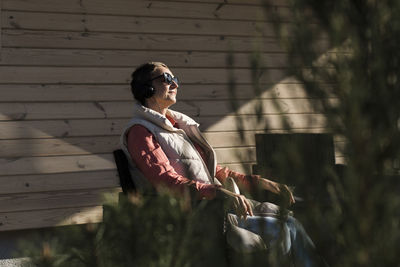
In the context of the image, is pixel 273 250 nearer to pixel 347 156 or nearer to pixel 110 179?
pixel 347 156

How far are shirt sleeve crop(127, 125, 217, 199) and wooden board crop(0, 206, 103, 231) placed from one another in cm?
191

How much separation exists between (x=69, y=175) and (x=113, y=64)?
3.71 feet

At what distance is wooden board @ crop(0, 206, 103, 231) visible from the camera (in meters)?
4.54

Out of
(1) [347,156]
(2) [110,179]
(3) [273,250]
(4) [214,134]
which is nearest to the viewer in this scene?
(1) [347,156]

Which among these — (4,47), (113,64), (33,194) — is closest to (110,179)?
(33,194)

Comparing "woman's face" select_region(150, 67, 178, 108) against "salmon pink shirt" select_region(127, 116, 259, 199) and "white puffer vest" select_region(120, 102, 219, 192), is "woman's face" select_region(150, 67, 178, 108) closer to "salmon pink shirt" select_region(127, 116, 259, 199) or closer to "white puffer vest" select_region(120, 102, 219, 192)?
"white puffer vest" select_region(120, 102, 219, 192)

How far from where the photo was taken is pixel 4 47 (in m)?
4.62

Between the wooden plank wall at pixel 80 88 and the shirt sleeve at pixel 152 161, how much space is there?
1.91 m

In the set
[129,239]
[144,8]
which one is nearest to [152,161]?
[129,239]

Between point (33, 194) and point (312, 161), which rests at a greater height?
point (312, 161)

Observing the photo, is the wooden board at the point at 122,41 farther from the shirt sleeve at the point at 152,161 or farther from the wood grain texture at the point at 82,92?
the shirt sleeve at the point at 152,161

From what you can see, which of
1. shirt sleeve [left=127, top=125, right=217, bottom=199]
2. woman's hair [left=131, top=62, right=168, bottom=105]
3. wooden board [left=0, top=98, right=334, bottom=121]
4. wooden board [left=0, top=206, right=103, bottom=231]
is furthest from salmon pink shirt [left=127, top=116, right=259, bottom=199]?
wooden board [left=0, top=206, right=103, bottom=231]

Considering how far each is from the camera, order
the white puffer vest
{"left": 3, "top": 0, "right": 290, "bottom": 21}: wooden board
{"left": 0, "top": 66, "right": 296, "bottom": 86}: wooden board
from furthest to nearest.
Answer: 1. {"left": 3, "top": 0, "right": 290, "bottom": 21}: wooden board
2. {"left": 0, "top": 66, "right": 296, "bottom": 86}: wooden board
3. the white puffer vest

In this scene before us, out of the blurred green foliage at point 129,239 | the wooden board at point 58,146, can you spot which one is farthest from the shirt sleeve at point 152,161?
the wooden board at point 58,146
